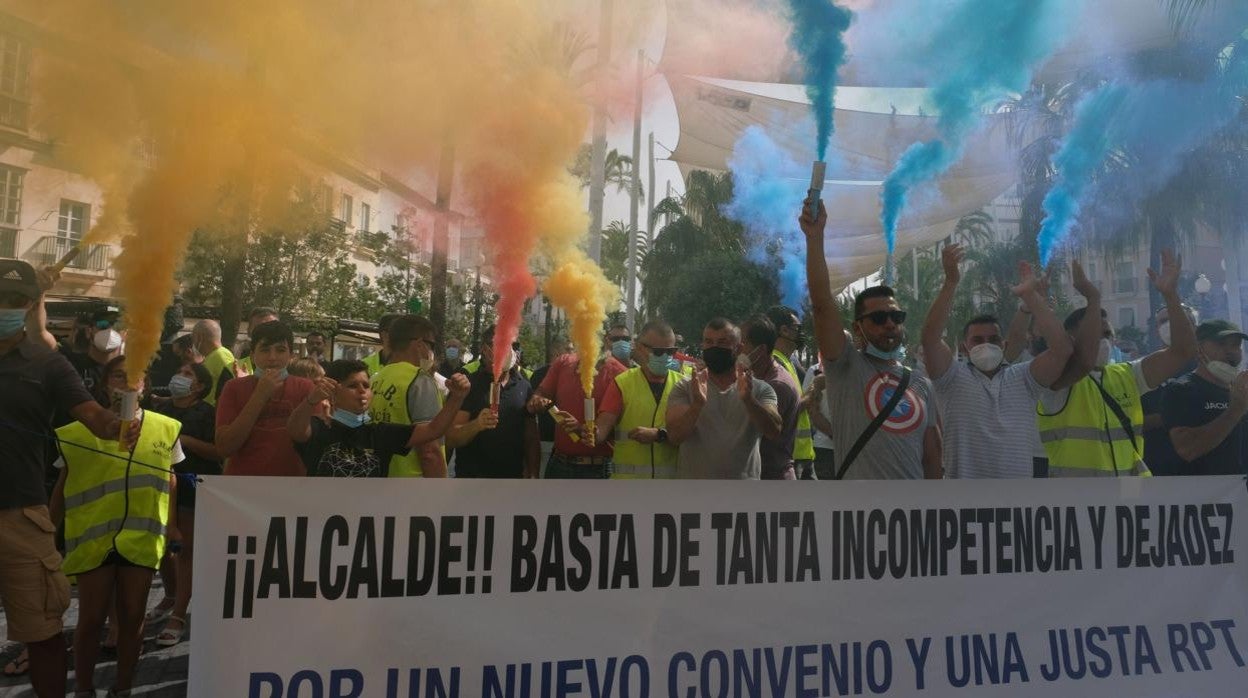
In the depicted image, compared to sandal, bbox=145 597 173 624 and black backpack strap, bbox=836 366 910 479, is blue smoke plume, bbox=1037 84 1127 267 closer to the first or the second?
black backpack strap, bbox=836 366 910 479

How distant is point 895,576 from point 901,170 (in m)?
4.38

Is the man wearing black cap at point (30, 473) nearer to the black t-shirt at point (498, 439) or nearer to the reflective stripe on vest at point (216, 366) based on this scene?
the black t-shirt at point (498, 439)

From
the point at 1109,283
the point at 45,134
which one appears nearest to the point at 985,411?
the point at 45,134

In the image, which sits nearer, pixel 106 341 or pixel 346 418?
pixel 346 418

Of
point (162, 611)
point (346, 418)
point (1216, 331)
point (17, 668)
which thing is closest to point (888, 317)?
point (346, 418)

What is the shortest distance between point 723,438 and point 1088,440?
214cm

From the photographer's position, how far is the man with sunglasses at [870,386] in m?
4.00

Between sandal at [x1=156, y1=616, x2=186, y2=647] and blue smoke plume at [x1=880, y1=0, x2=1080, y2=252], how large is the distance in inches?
200

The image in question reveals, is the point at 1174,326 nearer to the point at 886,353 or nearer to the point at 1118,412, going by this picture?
the point at 1118,412

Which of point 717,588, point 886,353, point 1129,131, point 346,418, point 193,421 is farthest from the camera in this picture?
point 1129,131

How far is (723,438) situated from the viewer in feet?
15.7

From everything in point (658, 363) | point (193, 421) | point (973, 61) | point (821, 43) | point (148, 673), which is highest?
point (973, 61)

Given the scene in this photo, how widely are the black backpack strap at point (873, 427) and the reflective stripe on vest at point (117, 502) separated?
327 cm

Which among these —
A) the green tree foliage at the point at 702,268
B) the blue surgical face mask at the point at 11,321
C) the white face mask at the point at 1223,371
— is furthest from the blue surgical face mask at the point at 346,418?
the green tree foliage at the point at 702,268
